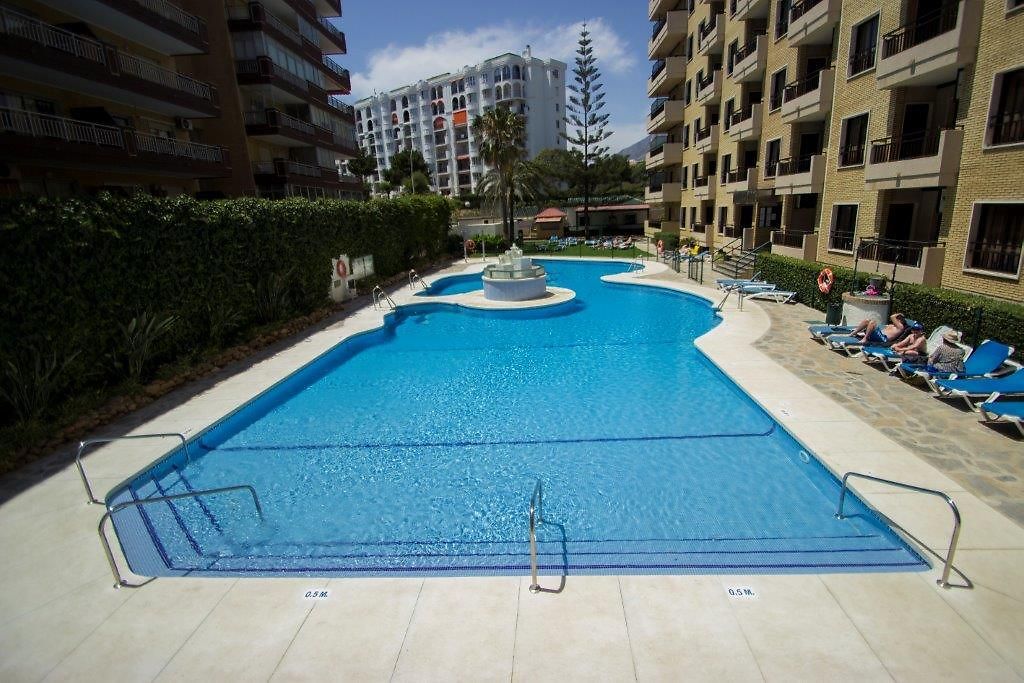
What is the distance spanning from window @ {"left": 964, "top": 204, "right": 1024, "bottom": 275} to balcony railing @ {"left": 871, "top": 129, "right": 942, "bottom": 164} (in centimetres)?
374

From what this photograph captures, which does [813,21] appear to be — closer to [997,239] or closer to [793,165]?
[793,165]

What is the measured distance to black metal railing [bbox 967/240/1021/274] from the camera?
12883mm

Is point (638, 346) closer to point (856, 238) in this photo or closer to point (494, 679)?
point (856, 238)

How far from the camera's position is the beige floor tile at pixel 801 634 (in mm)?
4285

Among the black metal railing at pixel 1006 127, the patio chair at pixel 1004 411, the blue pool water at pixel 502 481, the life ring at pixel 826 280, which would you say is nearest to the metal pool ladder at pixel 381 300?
the blue pool water at pixel 502 481

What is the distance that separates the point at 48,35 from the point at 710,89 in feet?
109

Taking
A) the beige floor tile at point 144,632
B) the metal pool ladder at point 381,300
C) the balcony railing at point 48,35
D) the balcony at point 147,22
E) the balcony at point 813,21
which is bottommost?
the beige floor tile at point 144,632

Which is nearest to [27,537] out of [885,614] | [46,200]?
[46,200]

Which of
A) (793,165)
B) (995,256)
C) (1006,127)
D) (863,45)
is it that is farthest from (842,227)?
(1006,127)

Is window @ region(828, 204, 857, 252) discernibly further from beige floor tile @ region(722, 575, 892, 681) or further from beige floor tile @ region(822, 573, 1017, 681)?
beige floor tile @ region(722, 575, 892, 681)

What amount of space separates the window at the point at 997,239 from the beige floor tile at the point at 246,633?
1759 centimetres

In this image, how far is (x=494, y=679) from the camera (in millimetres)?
4352

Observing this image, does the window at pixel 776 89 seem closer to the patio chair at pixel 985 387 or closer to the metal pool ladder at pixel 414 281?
the metal pool ladder at pixel 414 281

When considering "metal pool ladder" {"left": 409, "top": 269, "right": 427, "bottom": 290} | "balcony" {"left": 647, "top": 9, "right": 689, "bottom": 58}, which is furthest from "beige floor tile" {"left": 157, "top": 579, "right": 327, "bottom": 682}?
"balcony" {"left": 647, "top": 9, "right": 689, "bottom": 58}
